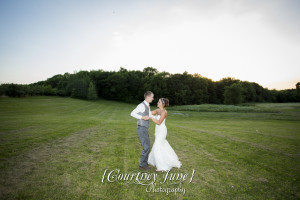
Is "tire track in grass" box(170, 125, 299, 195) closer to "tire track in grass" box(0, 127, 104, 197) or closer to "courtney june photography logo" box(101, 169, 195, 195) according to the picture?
"courtney june photography logo" box(101, 169, 195, 195)

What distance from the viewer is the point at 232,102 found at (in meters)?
79.6

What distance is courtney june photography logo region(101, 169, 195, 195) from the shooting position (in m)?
5.35

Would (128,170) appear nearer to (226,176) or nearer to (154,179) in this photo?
(154,179)

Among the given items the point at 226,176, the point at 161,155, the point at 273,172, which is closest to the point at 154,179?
the point at 161,155

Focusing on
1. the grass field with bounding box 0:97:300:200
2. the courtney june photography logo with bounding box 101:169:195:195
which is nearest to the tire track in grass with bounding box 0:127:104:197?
the grass field with bounding box 0:97:300:200

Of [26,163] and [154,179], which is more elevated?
[26,163]

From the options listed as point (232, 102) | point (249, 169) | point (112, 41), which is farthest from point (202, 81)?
point (249, 169)

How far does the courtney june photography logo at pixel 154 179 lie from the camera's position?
5.35m

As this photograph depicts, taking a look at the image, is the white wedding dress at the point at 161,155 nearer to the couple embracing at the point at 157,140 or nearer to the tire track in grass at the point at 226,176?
the couple embracing at the point at 157,140

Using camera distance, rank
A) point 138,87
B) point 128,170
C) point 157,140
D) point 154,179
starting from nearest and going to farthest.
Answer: point 154,179 → point 128,170 → point 157,140 → point 138,87

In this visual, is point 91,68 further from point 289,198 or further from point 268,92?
point 268,92

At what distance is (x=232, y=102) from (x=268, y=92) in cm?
6618

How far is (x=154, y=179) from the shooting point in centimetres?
593

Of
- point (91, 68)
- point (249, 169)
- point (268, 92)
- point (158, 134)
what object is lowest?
point (249, 169)
